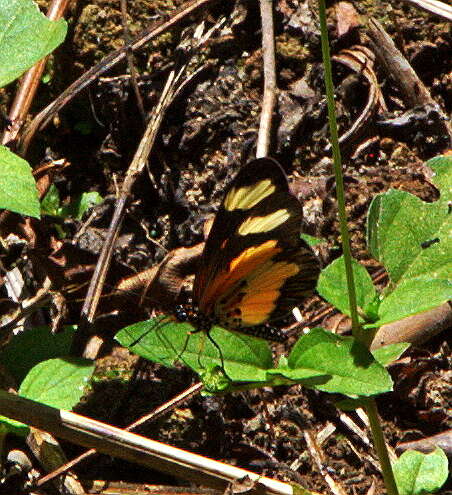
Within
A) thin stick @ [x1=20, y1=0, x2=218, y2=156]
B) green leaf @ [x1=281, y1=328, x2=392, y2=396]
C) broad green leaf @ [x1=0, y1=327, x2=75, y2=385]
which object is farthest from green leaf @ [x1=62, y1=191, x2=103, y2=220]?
green leaf @ [x1=281, y1=328, x2=392, y2=396]

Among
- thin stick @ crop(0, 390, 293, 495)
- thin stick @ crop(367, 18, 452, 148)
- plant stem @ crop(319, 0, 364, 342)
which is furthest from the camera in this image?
thin stick @ crop(367, 18, 452, 148)

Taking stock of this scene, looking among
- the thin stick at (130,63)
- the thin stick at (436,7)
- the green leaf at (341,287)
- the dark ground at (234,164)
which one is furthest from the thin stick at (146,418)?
the thin stick at (436,7)

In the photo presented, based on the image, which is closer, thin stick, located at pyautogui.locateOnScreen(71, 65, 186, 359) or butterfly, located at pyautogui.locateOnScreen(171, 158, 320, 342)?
butterfly, located at pyautogui.locateOnScreen(171, 158, 320, 342)

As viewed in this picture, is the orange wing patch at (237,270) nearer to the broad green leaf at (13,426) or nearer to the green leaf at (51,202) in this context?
the broad green leaf at (13,426)

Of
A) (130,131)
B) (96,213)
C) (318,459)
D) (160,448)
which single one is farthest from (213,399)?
(130,131)

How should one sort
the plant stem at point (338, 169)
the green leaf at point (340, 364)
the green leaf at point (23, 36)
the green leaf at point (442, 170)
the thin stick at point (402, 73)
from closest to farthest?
the plant stem at point (338, 169), the green leaf at point (340, 364), the green leaf at point (23, 36), the green leaf at point (442, 170), the thin stick at point (402, 73)

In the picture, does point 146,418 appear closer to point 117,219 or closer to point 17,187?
point 117,219

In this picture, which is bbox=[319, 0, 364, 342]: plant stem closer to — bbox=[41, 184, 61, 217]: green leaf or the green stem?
the green stem
